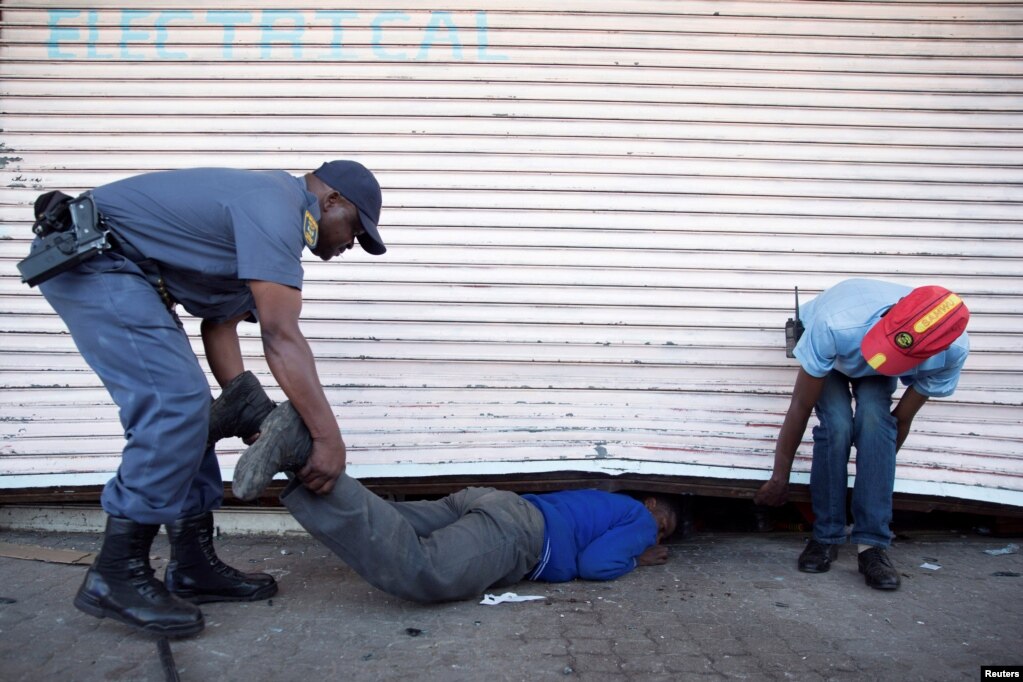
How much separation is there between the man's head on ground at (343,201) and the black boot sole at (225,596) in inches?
50.7

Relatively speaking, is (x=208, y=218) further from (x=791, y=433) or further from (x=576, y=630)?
(x=791, y=433)

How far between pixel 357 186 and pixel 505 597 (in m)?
1.58

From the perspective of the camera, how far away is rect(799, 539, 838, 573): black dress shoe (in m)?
3.74

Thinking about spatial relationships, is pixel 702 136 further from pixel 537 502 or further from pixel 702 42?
pixel 537 502

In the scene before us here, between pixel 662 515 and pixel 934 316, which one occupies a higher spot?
pixel 934 316

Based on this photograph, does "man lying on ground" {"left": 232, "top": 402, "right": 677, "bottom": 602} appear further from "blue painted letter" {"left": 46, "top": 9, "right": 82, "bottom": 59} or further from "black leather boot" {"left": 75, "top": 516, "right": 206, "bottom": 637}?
"blue painted letter" {"left": 46, "top": 9, "right": 82, "bottom": 59}

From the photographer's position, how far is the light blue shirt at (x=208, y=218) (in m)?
2.59

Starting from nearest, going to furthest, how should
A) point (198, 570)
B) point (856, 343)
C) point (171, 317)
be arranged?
point (171, 317) → point (198, 570) → point (856, 343)

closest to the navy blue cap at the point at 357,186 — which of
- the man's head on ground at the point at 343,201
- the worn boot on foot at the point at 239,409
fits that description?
the man's head on ground at the point at 343,201

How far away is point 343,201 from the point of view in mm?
Result: 2834

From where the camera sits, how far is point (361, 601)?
127 inches

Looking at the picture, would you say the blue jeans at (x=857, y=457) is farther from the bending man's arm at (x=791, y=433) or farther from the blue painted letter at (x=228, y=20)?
the blue painted letter at (x=228, y=20)

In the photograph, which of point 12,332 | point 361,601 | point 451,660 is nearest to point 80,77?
point 12,332

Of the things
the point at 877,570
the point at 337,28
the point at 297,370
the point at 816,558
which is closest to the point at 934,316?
the point at 877,570
